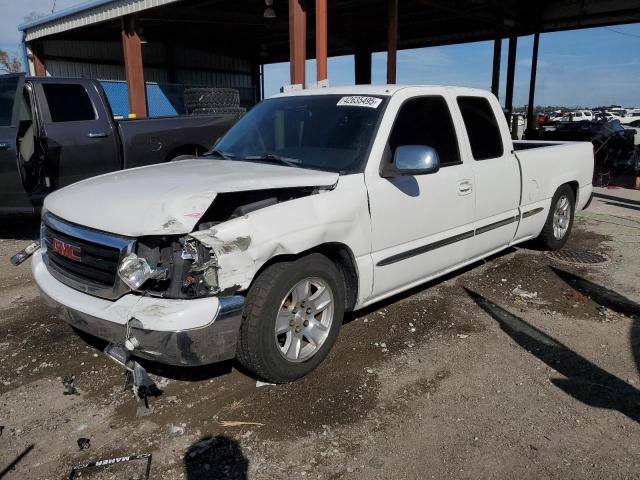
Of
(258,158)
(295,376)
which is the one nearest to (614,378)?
(295,376)

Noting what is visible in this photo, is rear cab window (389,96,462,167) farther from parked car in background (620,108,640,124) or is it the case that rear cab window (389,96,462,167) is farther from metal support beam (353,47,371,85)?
parked car in background (620,108,640,124)

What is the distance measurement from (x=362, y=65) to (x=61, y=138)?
18.6 m

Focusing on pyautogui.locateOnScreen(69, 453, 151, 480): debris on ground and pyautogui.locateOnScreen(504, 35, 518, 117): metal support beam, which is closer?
pyautogui.locateOnScreen(69, 453, 151, 480): debris on ground

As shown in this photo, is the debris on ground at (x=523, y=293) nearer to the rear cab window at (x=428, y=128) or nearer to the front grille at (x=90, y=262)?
the rear cab window at (x=428, y=128)

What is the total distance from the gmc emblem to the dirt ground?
0.86 metres

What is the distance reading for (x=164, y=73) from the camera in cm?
2512

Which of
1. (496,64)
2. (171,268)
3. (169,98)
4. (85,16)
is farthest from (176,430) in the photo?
(169,98)

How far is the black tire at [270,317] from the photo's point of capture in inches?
117

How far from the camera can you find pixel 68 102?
6.90 metres

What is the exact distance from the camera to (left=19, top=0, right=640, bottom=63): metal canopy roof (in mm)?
14727

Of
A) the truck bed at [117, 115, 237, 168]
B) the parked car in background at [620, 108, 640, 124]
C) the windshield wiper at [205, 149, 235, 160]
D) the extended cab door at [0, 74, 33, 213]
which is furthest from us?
the parked car in background at [620, 108, 640, 124]

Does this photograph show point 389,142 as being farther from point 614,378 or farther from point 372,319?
point 614,378

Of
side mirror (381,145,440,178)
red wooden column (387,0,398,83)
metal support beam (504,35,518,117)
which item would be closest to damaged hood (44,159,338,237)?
side mirror (381,145,440,178)

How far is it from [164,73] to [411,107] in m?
23.5
